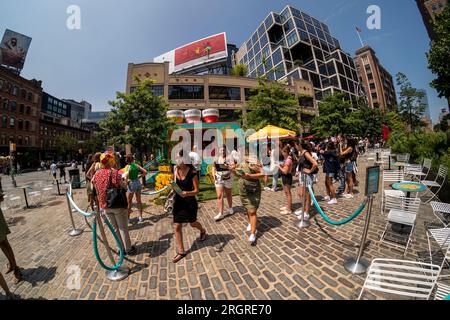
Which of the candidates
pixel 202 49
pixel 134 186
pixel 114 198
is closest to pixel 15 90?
pixel 202 49

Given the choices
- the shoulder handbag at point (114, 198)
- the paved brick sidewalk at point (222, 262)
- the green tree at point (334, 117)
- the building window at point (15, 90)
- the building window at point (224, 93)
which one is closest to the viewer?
the paved brick sidewalk at point (222, 262)

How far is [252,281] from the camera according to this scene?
2.89 meters

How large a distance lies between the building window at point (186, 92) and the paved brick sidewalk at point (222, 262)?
27.5m

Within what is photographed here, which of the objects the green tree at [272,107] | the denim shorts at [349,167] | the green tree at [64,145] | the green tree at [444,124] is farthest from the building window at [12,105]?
the green tree at [444,124]

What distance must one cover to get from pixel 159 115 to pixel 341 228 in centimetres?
996

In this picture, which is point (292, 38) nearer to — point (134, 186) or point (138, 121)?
point (138, 121)

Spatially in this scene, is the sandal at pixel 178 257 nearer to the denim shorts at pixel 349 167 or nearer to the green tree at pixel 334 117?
the denim shorts at pixel 349 167

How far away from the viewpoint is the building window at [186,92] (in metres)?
29.6

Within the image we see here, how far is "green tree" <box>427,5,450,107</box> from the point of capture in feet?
33.5

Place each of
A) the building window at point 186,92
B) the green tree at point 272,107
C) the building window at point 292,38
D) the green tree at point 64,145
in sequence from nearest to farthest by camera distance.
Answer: the green tree at point 272,107 → the building window at point 186,92 → the green tree at point 64,145 → the building window at point 292,38

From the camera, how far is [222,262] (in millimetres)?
3395

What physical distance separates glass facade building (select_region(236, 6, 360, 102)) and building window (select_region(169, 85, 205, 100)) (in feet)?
71.4

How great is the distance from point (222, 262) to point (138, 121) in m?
9.24
